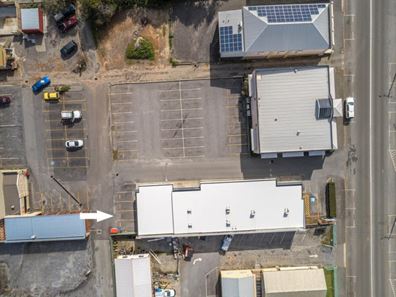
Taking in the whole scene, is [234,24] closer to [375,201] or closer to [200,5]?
[200,5]

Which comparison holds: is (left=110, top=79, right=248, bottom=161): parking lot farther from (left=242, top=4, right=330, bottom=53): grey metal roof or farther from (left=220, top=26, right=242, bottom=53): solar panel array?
(left=242, top=4, right=330, bottom=53): grey metal roof

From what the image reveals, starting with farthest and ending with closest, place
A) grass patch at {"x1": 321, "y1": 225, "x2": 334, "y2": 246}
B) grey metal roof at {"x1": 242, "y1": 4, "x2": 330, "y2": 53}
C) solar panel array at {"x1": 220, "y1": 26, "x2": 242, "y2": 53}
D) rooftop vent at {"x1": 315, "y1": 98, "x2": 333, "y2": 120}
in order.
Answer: grass patch at {"x1": 321, "y1": 225, "x2": 334, "y2": 246} → solar panel array at {"x1": 220, "y1": 26, "x2": 242, "y2": 53} → rooftop vent at {"x1": 315, "y1": 98, "x2": 333, "y2": 120} → grey metal roof at {"x1": 242, "y1": 4, "x2": 330, "y2": 53}

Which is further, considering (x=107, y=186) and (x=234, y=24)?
(x=107, y=186)

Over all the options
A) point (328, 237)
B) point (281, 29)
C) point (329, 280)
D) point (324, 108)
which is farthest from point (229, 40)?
point (329, 280)

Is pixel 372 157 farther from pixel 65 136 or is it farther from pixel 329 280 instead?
pixel 65 136

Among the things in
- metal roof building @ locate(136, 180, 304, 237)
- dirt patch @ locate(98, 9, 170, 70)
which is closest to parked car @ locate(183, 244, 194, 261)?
metal roof building @ locate(136, 180, 304, 237)

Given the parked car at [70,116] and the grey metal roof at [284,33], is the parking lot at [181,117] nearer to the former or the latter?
the parked car at [70,116]

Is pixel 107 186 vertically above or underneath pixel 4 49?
underneath

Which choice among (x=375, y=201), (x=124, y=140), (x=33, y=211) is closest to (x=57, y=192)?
(x=33, y=211)
